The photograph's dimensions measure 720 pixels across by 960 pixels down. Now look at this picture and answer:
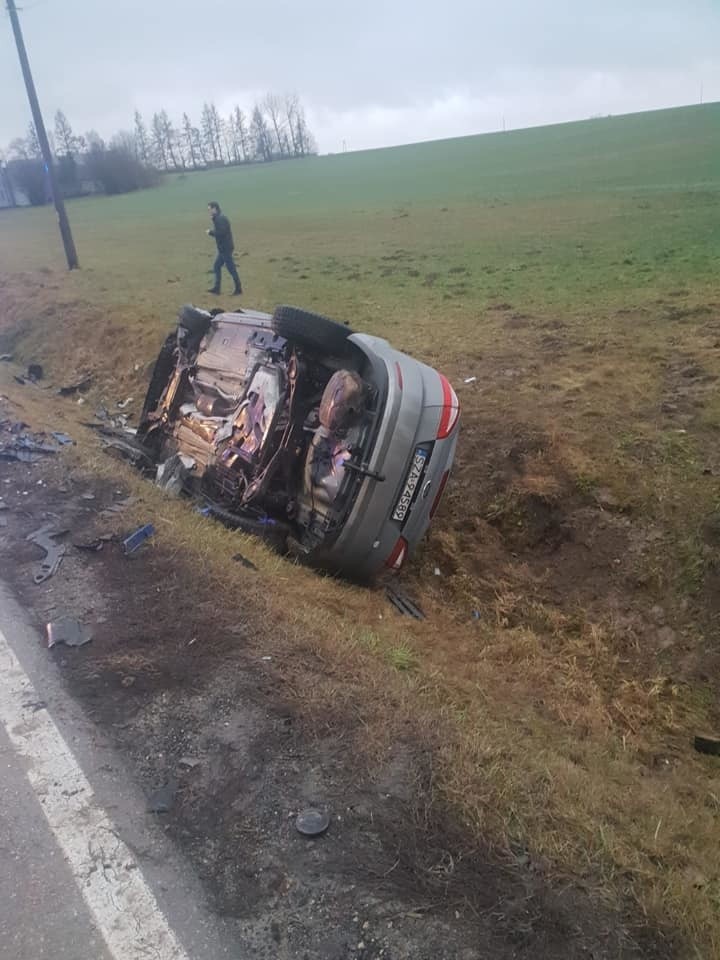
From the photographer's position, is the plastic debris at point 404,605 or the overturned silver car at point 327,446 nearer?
the overturned silver car at point 327,446

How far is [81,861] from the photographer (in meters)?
2.44

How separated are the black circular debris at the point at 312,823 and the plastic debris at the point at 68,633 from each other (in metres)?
1.63

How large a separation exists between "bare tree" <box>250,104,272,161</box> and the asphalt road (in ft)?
284

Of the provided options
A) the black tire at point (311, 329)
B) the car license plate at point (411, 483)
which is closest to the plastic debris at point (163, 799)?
the car license plate at point (411, 483)

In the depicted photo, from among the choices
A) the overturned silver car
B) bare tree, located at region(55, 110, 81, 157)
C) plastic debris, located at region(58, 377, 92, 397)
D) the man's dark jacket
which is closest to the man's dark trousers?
the man's dark jacket

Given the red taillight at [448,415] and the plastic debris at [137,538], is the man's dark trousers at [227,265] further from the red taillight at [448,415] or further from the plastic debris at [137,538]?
the plastic debris at [137,538]

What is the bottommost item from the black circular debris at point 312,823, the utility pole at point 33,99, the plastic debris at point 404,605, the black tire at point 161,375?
the plastic debris at point 404,605

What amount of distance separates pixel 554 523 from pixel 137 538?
3.77m

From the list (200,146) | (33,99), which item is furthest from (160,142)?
(33,99)

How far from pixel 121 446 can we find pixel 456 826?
591 centimetres

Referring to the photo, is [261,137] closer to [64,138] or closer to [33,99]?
[64,138]

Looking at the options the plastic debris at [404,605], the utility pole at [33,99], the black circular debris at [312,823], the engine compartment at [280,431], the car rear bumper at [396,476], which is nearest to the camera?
the black circular debris at [312,823]

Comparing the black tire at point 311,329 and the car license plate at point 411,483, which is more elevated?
the black tire at point 311,329

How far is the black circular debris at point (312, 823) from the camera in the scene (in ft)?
8.20
